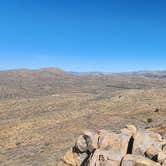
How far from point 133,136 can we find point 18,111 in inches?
3014

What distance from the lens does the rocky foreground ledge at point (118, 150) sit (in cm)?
2036

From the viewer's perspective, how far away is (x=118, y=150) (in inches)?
947

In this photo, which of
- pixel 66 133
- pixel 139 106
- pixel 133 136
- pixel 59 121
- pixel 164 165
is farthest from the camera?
pixel 139 106

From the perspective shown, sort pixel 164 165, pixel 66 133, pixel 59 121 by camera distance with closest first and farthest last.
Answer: pixel 164 165, pixel 66 133, pixel 59 121

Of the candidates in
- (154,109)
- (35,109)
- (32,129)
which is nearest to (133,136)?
(32,129)

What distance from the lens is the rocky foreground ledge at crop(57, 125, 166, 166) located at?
2036 centimetres

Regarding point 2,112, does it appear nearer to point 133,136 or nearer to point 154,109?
point 154,109

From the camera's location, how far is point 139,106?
8031cm

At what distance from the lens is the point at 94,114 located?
74.7 meters

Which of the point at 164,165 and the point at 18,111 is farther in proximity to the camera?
the point at 18,111

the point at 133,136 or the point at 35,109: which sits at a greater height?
the point at 133,136

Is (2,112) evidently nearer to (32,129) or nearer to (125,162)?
(32,129)

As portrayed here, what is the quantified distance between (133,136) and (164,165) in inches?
213

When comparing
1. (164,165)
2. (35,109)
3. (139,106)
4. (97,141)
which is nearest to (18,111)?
(35,109)
